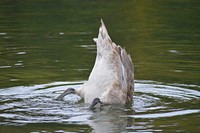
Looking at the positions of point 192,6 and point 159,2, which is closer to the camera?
point 192,6

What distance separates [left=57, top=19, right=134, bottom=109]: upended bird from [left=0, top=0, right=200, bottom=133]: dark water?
0.57 ft

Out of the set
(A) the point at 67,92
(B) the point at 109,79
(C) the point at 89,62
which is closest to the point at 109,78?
(B) the point at 109,79

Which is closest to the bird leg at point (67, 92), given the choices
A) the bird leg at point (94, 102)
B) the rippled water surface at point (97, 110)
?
the rippled water surface at point (97, 110)

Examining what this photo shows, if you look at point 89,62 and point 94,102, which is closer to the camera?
point 94,102

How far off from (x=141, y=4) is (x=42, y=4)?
3.17m

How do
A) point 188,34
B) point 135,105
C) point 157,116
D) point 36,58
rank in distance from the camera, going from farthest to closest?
point 188,34 < point 36,58 < point 135,105 < point 157,116

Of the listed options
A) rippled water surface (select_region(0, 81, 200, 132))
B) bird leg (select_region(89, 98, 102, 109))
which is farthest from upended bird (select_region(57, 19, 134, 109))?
rippled water surface (select_region(0, 81, 200, 132))

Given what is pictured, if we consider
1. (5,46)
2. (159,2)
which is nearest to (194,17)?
(159,2)

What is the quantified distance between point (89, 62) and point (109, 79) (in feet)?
13.4

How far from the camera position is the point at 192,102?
1242 cm

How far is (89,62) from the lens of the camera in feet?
52.7

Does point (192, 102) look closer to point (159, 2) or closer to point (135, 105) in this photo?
point (135, 105)

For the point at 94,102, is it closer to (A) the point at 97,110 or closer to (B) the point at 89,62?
(A) the point at 97,110

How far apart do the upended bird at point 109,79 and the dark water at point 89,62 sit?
173mm
